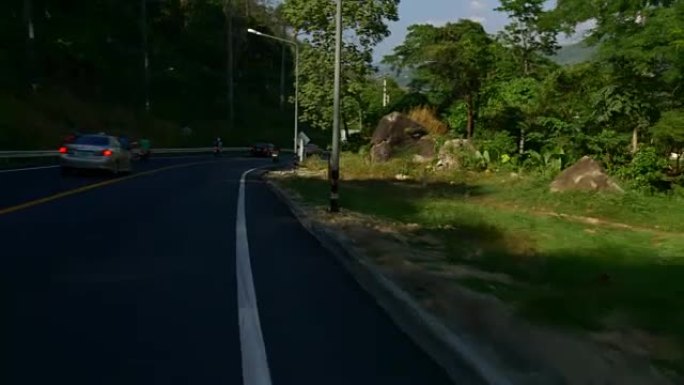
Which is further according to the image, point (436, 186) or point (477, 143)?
point (477, 143)

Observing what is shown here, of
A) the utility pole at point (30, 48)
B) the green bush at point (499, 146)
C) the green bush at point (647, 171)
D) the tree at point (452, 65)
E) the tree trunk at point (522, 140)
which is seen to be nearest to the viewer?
the green bush at point (647, 171)

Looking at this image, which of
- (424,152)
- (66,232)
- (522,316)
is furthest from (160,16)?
(522,316)

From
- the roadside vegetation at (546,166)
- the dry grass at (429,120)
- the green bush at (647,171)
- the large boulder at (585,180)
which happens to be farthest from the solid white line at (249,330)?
the dry grass at (429,120)

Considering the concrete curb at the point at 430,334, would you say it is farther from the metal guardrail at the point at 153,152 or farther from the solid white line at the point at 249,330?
the metal guardrail at the point at 153,152

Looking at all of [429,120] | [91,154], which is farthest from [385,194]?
[429,120]

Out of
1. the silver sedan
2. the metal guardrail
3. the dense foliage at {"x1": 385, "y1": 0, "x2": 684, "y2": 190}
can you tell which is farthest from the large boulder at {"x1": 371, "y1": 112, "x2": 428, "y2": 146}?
the silver sedan

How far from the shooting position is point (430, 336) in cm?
757

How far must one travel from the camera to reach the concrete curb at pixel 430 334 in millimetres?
6172

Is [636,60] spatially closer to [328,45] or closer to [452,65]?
[452,65]

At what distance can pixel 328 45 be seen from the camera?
4850cm

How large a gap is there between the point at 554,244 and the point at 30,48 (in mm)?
41779

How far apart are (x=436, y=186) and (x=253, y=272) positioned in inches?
894

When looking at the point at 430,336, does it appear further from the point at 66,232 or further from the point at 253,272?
the point at 66,232

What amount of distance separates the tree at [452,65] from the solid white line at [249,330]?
31.3 meters
